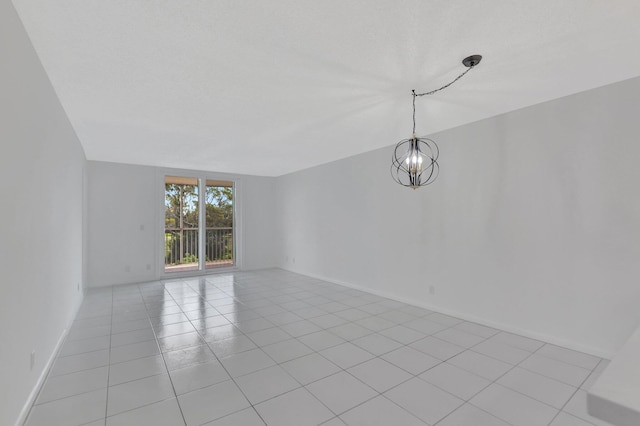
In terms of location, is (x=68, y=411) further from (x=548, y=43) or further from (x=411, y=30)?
(x=548, y=43)

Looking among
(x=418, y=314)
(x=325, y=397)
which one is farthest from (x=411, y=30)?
(x=418, y=314)

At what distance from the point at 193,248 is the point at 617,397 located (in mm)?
7404

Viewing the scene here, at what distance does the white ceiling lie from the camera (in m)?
1.60

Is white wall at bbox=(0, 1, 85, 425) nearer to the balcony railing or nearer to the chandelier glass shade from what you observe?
the chandelier glass shade

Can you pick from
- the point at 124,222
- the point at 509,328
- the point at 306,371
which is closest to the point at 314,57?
the point at 306,371

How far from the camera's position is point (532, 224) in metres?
3.00

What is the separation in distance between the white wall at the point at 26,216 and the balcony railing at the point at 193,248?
393 centimetres

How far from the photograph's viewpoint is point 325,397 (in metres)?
2.04

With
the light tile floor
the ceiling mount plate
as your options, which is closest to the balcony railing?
the light tile floor

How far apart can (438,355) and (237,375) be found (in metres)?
1.80

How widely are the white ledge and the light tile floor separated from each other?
1348 millimetres

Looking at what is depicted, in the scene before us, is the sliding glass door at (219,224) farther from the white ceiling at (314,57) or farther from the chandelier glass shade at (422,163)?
the chandelier glass shade at (422,163)

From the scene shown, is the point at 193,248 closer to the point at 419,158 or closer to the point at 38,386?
the point at 38,386

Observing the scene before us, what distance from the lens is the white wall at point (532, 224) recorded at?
251 cm
